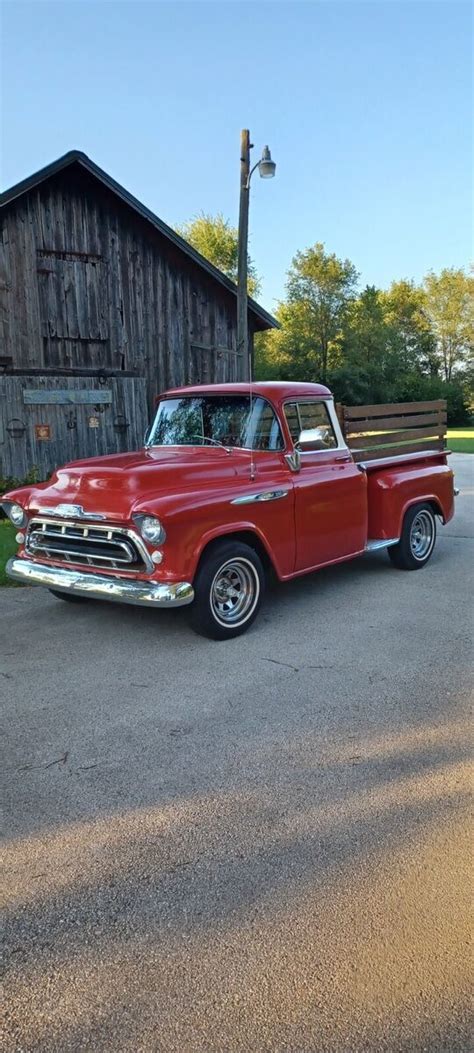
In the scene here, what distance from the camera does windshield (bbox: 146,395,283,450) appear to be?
18.8 ft

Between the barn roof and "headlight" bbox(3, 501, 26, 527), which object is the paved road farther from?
the barn roof

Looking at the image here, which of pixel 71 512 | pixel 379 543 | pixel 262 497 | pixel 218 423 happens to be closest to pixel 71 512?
pixel 71 512

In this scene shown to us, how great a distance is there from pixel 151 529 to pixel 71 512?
31.3 inches

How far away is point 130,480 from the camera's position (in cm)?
490

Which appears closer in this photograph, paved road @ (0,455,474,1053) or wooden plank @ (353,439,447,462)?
paved road @ (0,455,474,1053)

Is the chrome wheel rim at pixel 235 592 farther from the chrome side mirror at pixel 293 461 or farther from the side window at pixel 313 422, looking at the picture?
the side window at pixel 313 422

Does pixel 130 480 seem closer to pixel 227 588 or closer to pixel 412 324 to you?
pixel 227 588

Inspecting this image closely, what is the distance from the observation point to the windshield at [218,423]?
5.73m

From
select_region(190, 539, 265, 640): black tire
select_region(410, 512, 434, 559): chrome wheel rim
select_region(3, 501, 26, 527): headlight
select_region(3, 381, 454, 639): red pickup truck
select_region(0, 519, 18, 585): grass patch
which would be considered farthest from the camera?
select_region(410, 512, 434, 559): chrome wheel rim

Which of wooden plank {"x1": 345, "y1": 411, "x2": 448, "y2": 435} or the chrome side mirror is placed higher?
wooden plank {"x1": 345, "y1": 411, "x2": 448, "y2": 435}

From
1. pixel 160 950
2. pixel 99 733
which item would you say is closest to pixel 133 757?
pixel 99 733

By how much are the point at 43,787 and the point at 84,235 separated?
477 inches

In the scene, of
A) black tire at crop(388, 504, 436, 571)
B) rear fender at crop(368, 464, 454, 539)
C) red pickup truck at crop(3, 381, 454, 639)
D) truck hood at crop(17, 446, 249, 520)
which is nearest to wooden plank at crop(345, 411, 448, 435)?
red pickup truck at crop(3, 381, 454, 639)

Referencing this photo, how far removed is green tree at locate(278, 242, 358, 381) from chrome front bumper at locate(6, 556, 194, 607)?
47.9 metres
